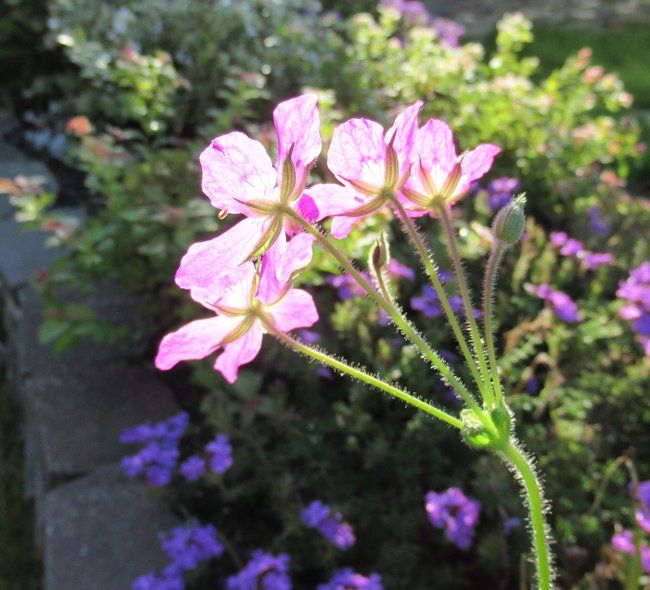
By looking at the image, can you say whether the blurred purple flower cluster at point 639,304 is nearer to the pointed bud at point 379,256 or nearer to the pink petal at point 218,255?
the pointed bud at point 379,256

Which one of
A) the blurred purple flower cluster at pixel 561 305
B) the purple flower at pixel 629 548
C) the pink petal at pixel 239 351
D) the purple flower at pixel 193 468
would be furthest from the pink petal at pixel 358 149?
the blurred purple flower cluster at pixel 561 305

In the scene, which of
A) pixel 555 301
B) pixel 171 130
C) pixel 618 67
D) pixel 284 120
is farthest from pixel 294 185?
pixel 618 67

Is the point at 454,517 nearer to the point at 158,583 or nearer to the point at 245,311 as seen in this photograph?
the point at 158,583

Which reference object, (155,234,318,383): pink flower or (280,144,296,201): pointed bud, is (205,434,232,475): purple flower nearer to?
(155,234,318,383): pink flower

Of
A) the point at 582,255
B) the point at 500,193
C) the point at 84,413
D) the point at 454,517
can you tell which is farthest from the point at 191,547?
the point at 500,193

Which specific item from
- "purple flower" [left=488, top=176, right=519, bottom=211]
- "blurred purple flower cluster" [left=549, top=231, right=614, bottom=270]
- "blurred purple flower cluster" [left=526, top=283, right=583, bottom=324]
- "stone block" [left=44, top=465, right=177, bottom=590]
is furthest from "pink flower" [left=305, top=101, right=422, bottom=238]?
"purple flower" [left=488, top=176, right=519, bottom=211]
